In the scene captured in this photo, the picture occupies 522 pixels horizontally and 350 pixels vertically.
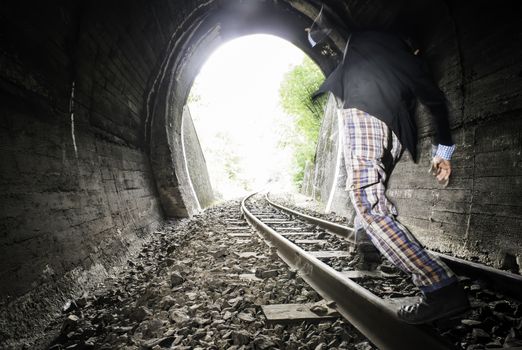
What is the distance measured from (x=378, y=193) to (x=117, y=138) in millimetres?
3996

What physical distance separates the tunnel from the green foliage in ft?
17.5

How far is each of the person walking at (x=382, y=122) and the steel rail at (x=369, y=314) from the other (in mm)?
283

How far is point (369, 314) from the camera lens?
62.5 inches

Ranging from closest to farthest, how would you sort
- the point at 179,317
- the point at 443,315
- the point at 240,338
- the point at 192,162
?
the point at 443,315, the point at 240,338, the point at 179,317, the point at 192,162

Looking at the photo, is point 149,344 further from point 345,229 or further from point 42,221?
point 345,229

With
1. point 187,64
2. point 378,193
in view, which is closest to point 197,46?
point 187,64

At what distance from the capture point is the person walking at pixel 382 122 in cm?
162

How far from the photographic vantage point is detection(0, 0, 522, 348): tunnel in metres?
2.12

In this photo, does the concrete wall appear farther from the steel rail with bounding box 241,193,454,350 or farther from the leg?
the leg

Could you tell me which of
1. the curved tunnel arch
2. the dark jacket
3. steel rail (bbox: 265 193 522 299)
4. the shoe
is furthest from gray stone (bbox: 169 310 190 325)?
the curved tunnel arch

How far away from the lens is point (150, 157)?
5859 mm

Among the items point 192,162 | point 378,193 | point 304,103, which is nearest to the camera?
point 378,193

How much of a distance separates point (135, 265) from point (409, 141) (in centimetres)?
322

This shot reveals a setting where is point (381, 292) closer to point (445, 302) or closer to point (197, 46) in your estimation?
point (445, 302)
